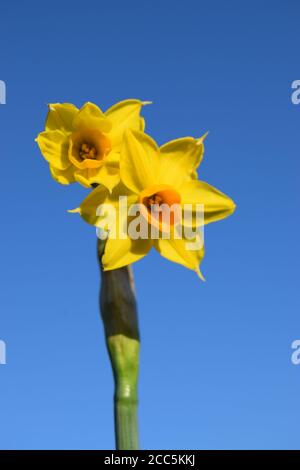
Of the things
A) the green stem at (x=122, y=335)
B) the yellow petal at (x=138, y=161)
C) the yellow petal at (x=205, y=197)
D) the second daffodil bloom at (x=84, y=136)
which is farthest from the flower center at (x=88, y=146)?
the green stem at (x=122, y=335)

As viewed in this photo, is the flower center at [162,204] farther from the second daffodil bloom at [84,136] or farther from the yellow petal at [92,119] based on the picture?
the yellow petal at [92,119]

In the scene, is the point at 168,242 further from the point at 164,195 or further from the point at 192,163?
the point at 192,163

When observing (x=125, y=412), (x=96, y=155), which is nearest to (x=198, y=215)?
(x=96, y=155)

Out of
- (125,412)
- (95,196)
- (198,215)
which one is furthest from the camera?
(198,215)

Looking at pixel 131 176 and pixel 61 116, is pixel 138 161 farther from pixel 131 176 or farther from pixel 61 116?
pixel 61 116

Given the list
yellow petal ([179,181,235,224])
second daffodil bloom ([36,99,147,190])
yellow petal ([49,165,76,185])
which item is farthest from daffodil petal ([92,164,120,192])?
yellow petal ([179,181,235,224])

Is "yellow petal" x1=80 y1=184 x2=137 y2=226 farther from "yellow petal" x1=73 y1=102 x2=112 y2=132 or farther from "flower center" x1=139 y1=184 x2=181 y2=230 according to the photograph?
"yellow petal" x1=73 y1=102 x2=112 y2=132
